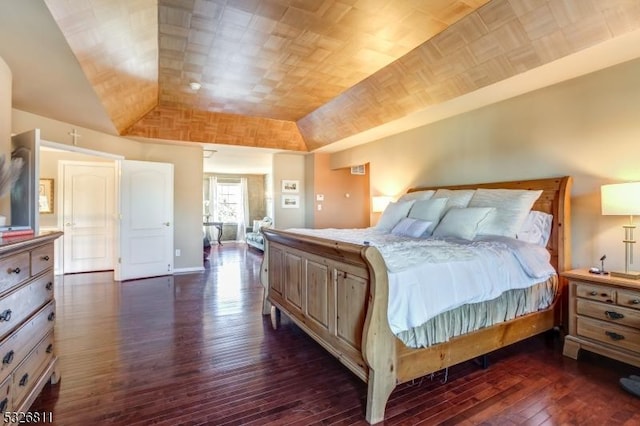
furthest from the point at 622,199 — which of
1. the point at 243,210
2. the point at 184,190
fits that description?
the point at 243,210

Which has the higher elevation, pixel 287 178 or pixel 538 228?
pixel 287 178

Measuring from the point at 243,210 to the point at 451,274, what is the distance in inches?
385

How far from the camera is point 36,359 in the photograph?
1.79 metres

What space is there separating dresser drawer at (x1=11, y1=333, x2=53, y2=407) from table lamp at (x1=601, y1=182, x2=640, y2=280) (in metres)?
3.86

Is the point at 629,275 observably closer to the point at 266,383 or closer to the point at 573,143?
the point at 573,143

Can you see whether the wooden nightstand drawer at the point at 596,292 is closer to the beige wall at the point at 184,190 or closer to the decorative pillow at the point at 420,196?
the decorative pillow at the point at 420,196

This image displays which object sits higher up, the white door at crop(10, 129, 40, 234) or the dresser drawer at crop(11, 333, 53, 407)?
the white door at crop(10, 129, 40, 234)

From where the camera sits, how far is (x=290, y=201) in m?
7.07

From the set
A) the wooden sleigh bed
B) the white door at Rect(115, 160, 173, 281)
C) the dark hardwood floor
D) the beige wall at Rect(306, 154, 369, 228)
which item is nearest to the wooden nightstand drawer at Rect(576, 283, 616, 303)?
the wooden sleigh bed

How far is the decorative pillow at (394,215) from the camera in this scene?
3.82 meters

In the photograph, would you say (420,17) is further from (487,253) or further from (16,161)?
(16,161)

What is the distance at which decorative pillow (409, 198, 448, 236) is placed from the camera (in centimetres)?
338

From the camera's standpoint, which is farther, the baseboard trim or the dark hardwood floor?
the baseboard trim

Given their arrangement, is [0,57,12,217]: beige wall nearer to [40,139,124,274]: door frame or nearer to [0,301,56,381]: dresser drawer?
[40,139,124,274]: door frame
